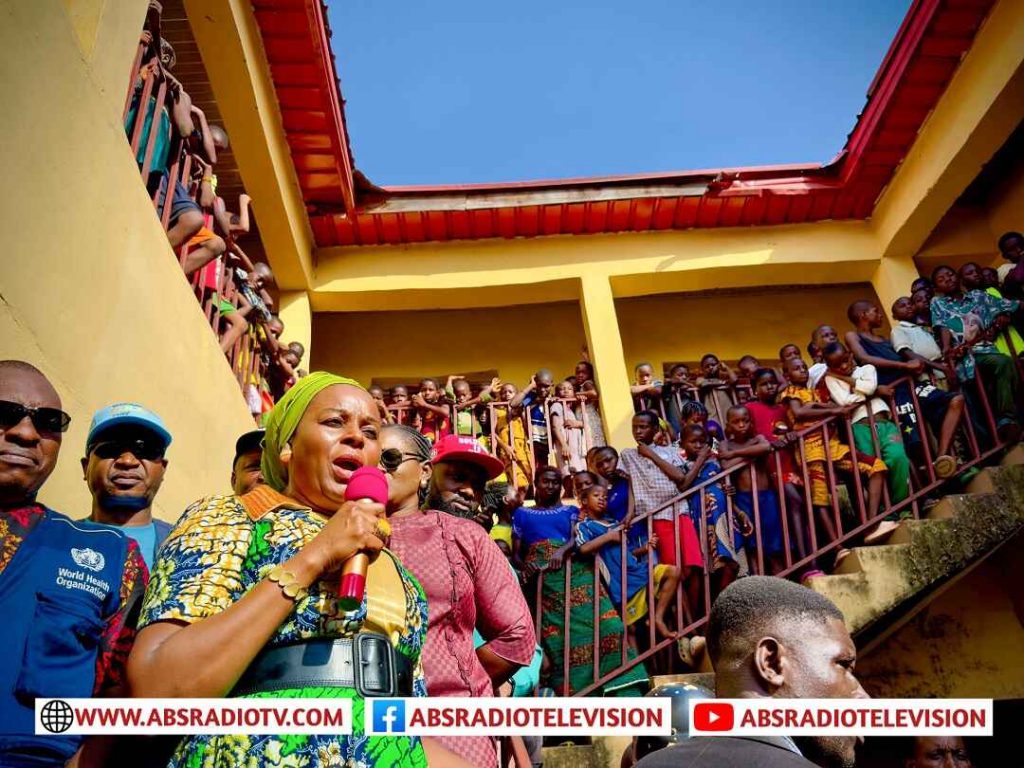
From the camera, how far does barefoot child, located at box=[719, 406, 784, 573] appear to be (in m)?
5.22

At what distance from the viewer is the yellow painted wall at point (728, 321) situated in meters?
9.95

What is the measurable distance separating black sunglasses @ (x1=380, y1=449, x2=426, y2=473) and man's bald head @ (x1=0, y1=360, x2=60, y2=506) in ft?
3.36

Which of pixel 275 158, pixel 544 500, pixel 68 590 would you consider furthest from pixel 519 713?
pixel 275 158

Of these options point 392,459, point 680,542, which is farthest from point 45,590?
point 680,542

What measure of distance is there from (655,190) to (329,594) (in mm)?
7602

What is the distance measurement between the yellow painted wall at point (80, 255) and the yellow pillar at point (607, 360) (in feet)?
13.7

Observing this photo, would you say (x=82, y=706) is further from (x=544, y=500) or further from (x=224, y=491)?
(x=544, y=500)

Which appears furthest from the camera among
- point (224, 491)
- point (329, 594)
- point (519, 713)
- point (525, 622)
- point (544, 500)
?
point (544, 500)

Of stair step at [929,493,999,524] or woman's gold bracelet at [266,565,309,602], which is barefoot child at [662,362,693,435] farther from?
woman's gold bracelet at [266,565,309,602]

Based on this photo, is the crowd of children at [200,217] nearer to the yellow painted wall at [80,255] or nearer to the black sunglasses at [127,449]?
the yellow painted wall at [80,255]

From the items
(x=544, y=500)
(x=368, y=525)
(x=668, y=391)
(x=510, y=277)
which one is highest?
(x=510, y=277)

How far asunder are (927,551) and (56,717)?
4.62 metres

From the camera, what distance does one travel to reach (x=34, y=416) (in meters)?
2.21

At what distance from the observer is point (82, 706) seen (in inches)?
68.9
